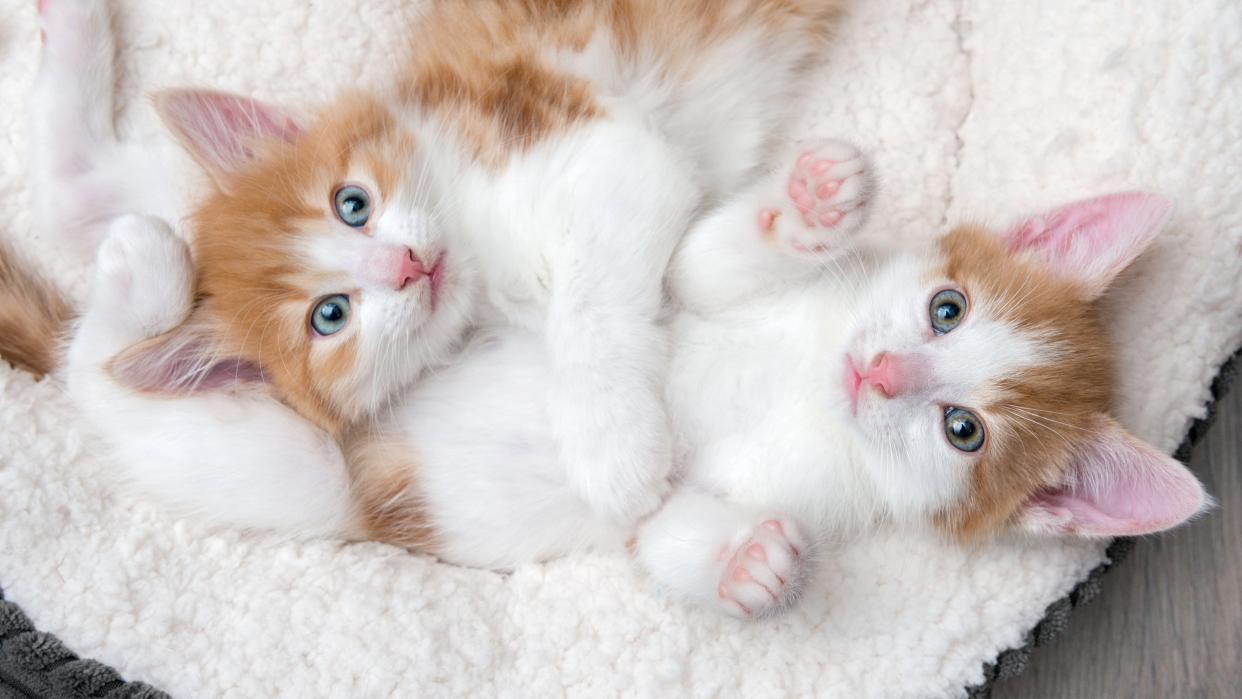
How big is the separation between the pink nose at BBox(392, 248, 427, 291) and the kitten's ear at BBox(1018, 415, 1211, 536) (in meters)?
0.95

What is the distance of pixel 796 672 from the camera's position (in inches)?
58.0

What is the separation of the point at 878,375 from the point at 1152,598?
88cm

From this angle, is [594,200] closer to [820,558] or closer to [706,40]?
[706,40]

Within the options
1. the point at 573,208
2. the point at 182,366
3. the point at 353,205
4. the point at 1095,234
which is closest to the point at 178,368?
the point at 182,366

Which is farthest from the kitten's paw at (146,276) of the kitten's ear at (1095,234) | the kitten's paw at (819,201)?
the kitten's ear at (1095,234)

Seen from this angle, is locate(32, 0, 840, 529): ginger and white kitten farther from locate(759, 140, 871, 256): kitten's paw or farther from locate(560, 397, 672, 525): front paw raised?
locate(759, 140, 871, 256): kitten's paw

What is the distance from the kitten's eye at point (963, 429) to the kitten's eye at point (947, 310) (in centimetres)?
12

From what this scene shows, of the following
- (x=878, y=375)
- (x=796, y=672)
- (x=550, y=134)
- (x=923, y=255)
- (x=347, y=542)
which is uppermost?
(x=923, y=255)

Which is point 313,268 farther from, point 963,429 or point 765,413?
point 963,429

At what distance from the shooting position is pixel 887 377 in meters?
1.28

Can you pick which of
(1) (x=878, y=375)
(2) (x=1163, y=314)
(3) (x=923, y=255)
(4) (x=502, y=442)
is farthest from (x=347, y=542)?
(2) (x=1163, y=314)

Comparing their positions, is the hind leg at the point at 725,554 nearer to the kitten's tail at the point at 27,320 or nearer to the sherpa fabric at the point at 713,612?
the sherpa fabric at the point at 713,612

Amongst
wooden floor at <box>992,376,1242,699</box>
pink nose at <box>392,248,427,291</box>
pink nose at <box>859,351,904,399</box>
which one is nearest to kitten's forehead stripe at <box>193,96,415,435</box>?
pink nose at <box>392,248,427,291</box>

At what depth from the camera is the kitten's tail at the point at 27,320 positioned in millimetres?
1678
